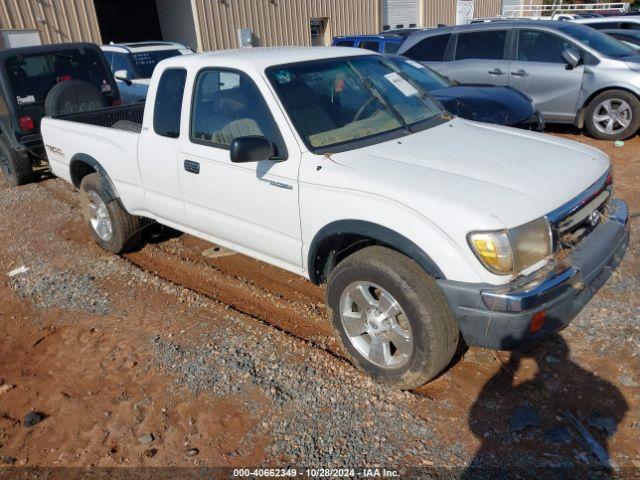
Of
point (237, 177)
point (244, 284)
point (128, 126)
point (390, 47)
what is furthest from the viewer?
point (390, 47)

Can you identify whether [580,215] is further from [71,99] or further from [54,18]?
[54,18]

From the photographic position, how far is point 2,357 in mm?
3838

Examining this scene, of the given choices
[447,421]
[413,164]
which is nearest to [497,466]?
[447,421]

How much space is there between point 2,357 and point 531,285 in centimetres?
365

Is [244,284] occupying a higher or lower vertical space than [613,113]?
lower

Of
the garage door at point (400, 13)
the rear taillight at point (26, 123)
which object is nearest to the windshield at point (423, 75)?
the rear taillight at point (26, 123)

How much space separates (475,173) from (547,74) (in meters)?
6.49

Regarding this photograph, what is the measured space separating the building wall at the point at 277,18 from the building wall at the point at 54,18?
3378mm

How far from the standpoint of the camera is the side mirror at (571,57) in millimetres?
8023

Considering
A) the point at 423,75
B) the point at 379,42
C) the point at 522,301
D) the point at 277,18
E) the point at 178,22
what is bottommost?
the point at 522,301

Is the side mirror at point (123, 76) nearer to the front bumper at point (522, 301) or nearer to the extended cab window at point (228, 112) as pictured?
the extended cab window at point (228, 112)

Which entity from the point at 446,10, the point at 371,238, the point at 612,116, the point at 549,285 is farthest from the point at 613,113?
the point at 446,10

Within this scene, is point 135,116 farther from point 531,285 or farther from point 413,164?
point 531,285

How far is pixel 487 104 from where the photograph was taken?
6.85 m
